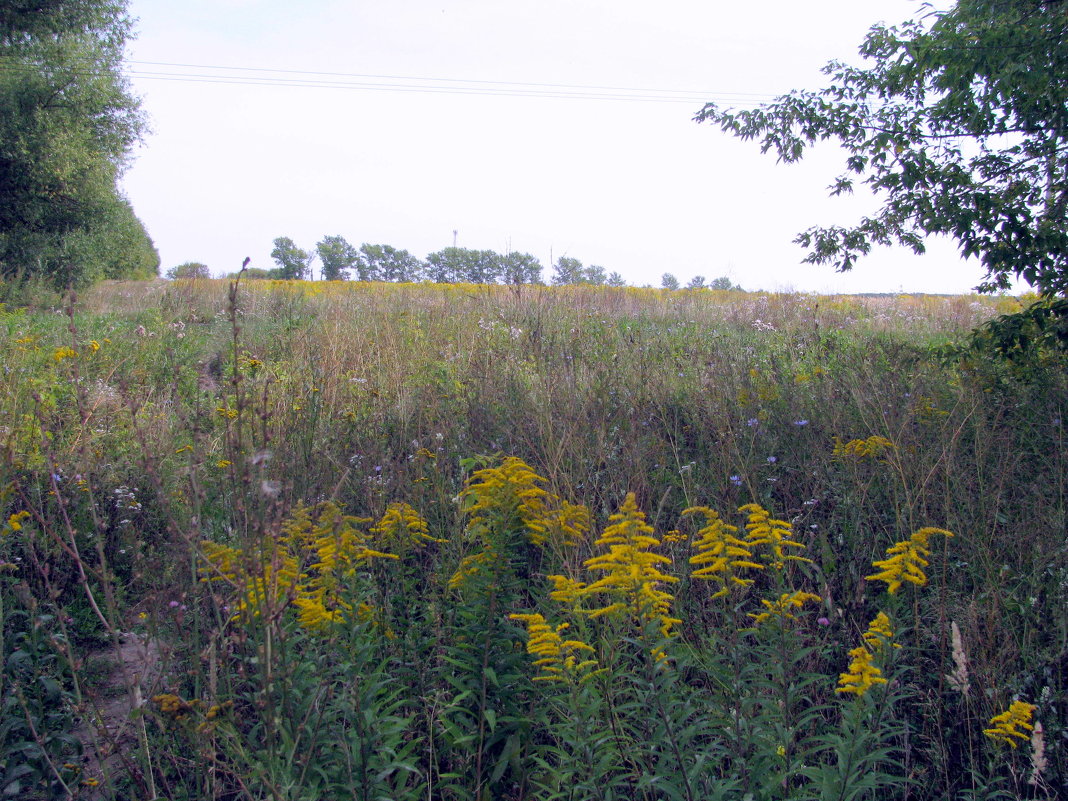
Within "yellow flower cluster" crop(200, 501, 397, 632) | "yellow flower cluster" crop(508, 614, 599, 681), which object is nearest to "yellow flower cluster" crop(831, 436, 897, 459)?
"yellow flower cluster" crop(508, 614, 599, 681)

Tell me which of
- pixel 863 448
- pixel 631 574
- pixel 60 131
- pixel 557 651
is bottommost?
pixel 557 651

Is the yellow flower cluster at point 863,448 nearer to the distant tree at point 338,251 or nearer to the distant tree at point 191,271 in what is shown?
the distant tree at point 191,271

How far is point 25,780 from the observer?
2098 millimetres

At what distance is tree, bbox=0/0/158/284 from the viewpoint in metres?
17.0

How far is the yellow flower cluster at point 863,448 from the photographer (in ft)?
10.9

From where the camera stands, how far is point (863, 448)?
11.2ft

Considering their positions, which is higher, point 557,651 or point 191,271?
point 191,271

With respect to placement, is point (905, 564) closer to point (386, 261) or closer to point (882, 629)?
point (882, 629)

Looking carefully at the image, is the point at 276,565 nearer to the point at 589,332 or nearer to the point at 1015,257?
the point at 1015,257

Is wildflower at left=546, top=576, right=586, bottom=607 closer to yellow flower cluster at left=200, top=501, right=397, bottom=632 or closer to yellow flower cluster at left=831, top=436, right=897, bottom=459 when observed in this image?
yellow flower cluster at left=200, top=501, right=397, bottom=632

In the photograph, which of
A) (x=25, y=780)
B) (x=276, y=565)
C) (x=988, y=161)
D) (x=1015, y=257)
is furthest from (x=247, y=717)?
(x=988, y=161)

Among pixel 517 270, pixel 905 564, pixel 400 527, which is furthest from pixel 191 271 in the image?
pixel 905 564

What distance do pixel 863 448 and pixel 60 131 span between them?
2110 cm

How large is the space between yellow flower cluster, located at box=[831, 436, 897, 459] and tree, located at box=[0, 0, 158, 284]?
60.6ft
